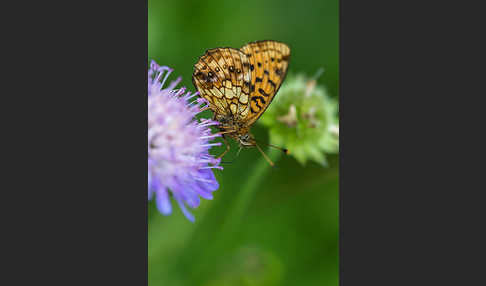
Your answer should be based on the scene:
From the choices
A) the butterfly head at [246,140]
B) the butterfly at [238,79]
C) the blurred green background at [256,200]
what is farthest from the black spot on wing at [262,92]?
the blurred green background at [256,200]

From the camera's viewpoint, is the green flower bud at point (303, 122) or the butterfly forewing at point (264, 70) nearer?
the butterfly forewing at point (264, 70)

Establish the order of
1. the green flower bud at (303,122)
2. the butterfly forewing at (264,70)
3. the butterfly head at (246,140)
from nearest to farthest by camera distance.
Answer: the butterfly forewing at (264,70) < the butterfly head at (246,140) < the green flower bud at (303,122)

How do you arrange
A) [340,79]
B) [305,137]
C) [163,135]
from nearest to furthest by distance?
[163,135], [340,79], [305,137]

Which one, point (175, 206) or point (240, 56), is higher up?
point (240, 56)

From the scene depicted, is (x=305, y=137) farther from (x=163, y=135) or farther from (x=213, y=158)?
(x=163, y=135)

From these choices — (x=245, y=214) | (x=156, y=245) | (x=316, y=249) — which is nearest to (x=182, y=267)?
(x=156, y=245)

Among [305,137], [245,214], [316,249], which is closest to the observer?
[305,137]

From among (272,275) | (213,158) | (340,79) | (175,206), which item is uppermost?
(340,79)

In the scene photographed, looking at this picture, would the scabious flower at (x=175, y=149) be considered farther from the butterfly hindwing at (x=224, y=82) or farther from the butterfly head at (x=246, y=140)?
the butterfly head at (x=246, y=140)

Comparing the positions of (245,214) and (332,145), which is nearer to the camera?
(332,145)
